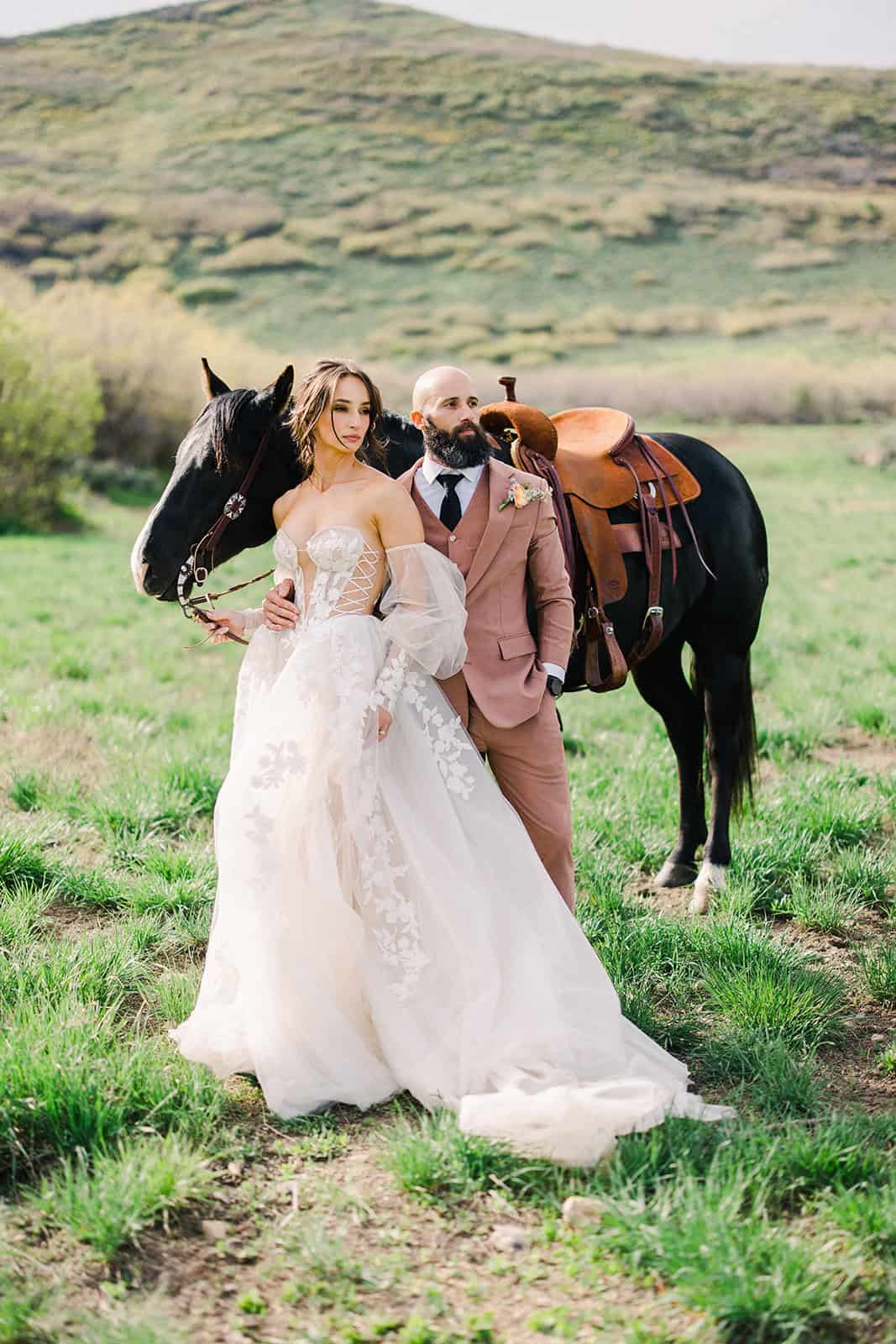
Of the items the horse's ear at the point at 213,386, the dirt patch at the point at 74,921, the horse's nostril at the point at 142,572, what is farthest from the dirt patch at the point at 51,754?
the horse's ear at the point at 213,386

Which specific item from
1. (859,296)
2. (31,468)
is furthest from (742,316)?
(31,468)

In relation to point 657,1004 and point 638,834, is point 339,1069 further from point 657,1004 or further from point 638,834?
point 638,834

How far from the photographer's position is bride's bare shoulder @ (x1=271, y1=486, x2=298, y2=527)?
11.4 ft

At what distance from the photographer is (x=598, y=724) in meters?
7.40

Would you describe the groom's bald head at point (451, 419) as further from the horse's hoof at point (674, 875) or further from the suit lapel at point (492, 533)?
the horse's hoof at point (674, 875)

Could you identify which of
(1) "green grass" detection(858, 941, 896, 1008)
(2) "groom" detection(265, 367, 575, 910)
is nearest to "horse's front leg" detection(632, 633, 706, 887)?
(1) "green grass" detection(858, 941, 896, 1008)

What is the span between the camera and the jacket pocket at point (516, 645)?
3.44 m

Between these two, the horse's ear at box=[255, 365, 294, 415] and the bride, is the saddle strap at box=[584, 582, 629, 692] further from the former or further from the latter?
the horse's ear at box=[255, 365, 294, 415]

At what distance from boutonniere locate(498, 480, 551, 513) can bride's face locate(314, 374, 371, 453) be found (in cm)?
50

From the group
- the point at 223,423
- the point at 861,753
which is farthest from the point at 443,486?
the point at 861,753

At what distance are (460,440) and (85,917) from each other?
2472 mm

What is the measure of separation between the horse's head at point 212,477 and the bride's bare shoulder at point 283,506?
247 millimetres

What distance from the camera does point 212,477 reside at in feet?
12.1

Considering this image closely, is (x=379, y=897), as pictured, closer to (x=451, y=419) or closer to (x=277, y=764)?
(x=277, y=764)
